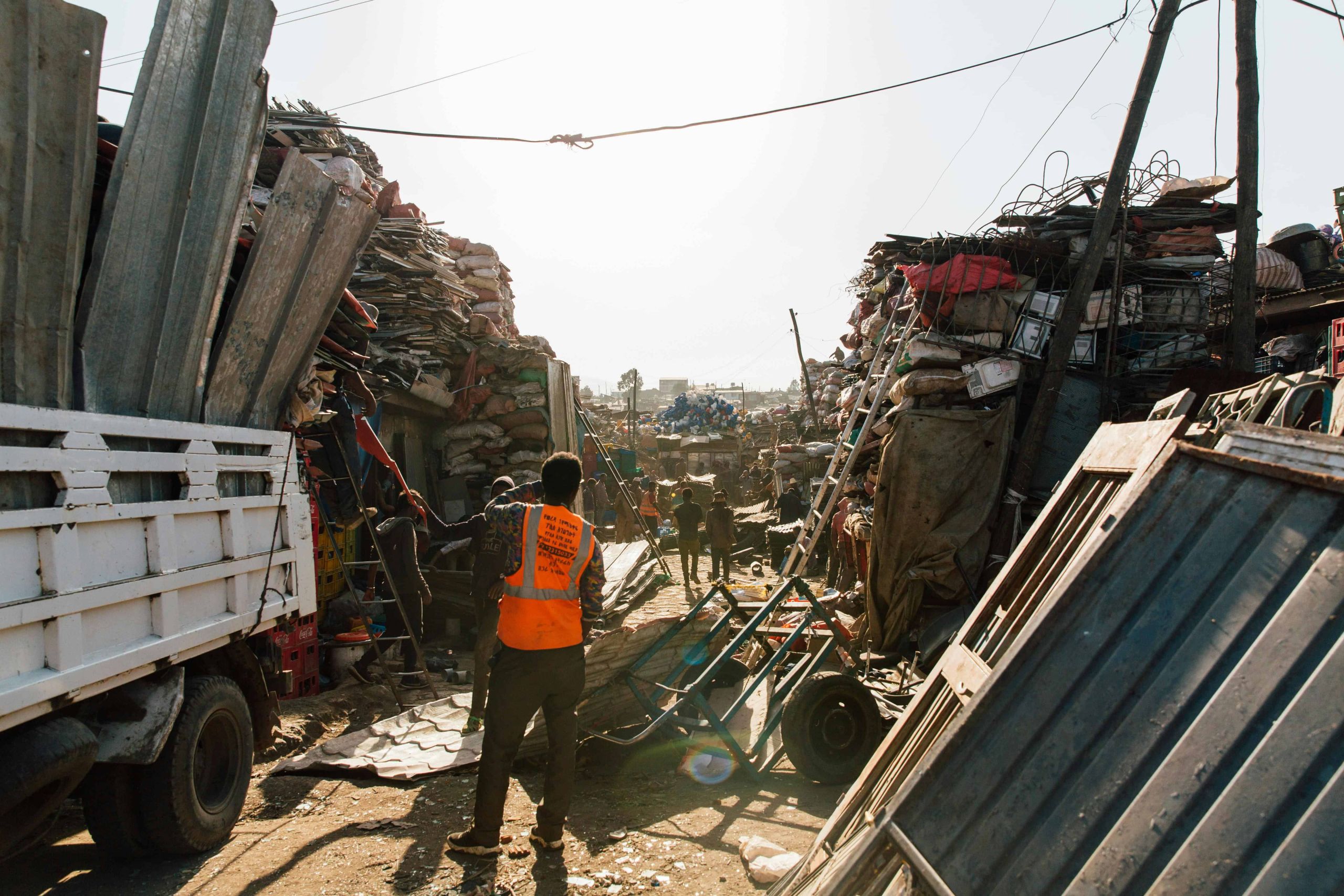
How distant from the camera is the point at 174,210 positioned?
11.6 ft

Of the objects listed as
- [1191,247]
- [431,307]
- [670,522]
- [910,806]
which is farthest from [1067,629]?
[670,522]

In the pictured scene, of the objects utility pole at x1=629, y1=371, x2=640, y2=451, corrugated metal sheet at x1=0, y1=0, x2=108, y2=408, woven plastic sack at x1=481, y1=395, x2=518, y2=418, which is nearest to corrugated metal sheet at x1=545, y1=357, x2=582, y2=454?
woven plastic sack at x1=481, y1=395, x2=518, y2=418

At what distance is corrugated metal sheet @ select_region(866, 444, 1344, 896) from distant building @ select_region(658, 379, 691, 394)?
66581 millimetres

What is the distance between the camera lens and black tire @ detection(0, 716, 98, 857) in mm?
2492

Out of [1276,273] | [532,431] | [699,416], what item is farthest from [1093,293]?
[699,416]

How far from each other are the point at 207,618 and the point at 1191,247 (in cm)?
1014

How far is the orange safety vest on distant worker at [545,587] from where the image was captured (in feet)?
11.6

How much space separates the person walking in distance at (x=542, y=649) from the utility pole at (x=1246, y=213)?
7273mm

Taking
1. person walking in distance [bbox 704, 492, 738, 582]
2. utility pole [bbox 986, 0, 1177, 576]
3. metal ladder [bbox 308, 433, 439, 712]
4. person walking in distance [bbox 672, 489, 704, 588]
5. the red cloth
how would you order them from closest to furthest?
metal ladder [bbox 308, 433, 439, 712]
utility pole [bbox 986, 0, 1177, 576]
the red cloth
person walking in distance [bbox 672, 489, 704, 588]
person walking in distance [bbox 704, 492, 738, 582]

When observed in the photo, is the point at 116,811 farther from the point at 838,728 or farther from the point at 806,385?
the point at 806,385

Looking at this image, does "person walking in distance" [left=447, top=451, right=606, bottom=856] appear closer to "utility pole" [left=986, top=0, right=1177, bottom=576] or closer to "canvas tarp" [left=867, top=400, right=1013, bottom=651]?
"canvas tarp" [left=867, top=400, right=1013, bottom=651]

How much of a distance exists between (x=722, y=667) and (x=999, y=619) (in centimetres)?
276

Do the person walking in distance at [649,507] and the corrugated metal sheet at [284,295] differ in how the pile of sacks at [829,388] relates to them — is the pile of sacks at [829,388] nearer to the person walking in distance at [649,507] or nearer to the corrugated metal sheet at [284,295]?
the person walking in distance at [649,507]

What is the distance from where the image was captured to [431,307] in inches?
406
